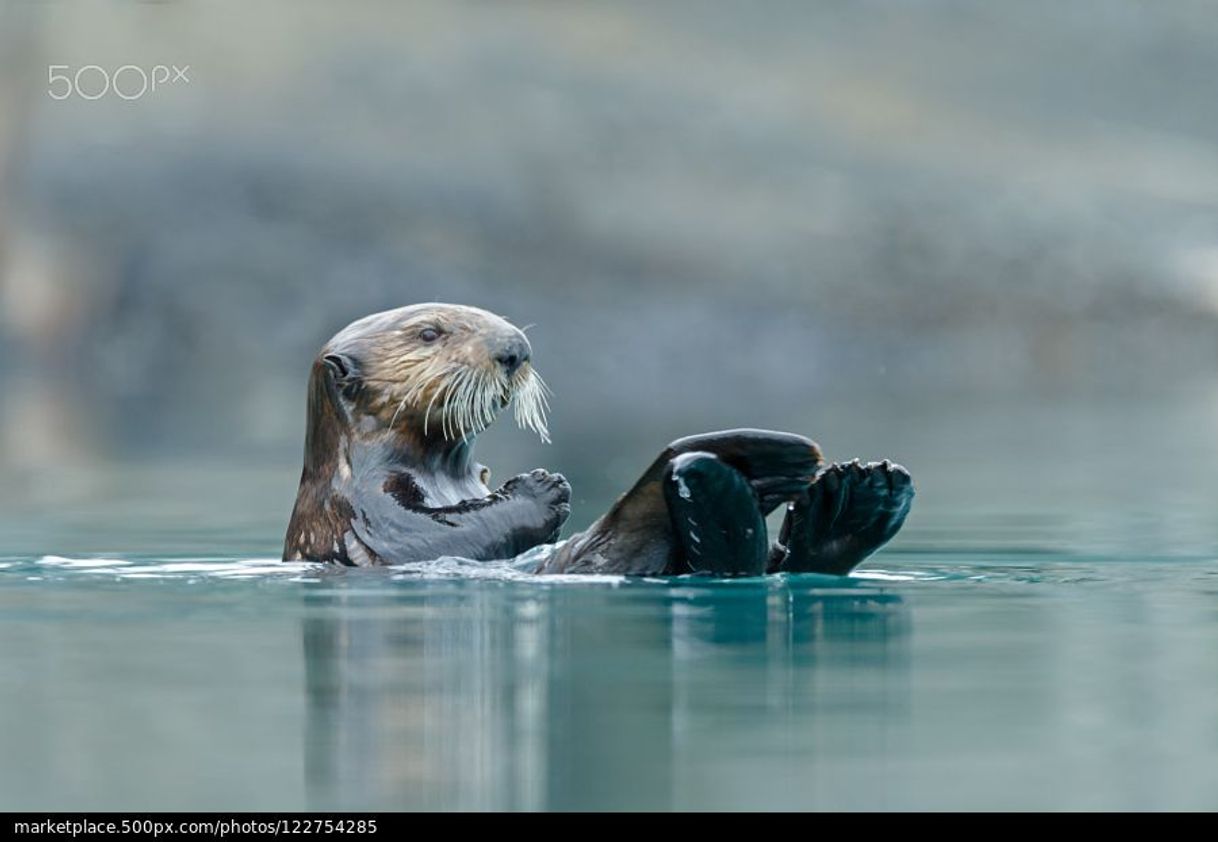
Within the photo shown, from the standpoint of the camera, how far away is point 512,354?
7.32m

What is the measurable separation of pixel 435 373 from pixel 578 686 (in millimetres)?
2580

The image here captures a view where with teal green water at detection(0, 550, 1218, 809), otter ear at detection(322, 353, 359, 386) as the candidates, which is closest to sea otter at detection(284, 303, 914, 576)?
otter ear at detection(322, 353, 359, 386)

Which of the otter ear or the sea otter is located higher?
the otter ear

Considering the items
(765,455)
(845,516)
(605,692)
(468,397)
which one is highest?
(468,397)

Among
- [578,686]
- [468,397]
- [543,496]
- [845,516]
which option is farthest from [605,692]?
[468,397]

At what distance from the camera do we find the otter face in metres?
7.28

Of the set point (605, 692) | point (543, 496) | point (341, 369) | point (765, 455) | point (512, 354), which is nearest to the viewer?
point (605, 692)

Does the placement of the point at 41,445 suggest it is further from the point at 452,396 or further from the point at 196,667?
the point at 196,667

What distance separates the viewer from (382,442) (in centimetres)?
738

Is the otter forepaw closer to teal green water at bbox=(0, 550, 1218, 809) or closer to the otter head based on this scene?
the otter head

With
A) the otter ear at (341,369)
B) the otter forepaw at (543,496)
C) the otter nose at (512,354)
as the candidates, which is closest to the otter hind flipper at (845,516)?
the otter forepaw at (543,496)

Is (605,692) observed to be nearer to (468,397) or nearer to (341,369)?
(468,397)

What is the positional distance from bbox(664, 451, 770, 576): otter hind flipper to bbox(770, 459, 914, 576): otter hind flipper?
14cm

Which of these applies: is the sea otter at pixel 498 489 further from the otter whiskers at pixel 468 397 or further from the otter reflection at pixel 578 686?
the otter reflection at pixel 578 686
